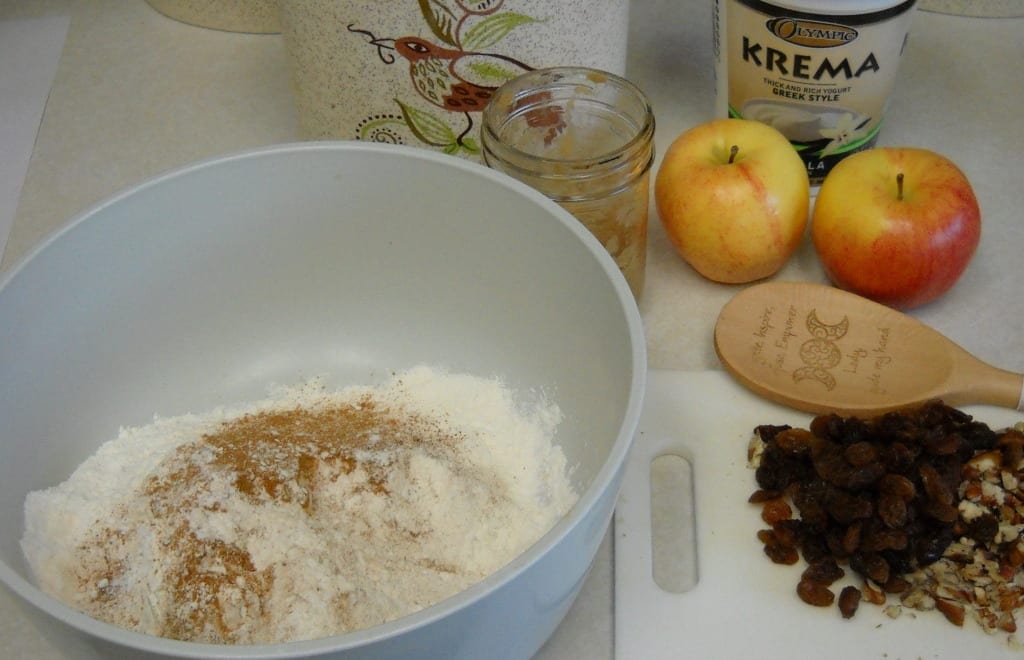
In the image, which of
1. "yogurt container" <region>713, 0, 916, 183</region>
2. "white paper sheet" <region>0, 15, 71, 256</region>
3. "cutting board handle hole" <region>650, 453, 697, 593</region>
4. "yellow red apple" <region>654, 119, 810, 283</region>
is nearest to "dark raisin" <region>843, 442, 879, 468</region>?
"cutting board handle hole" <region>650, 453, 697, 593</region>

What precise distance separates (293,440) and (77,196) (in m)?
0.46

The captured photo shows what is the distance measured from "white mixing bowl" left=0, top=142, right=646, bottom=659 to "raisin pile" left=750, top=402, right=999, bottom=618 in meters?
0.15

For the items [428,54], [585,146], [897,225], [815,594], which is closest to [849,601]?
[815,594]

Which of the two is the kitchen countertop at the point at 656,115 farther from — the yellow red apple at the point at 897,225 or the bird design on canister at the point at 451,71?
the bird design on canister at the point at 451,71

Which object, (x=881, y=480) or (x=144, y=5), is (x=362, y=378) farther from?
(x=144, y=5)

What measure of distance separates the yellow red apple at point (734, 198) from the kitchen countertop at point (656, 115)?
45 mm

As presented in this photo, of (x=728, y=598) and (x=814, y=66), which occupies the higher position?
(x=814, y=66)

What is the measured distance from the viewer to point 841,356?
83 cm

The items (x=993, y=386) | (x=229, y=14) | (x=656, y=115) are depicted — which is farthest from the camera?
(x=229, y=14)

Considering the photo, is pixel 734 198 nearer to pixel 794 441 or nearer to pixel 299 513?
pixel 794 441

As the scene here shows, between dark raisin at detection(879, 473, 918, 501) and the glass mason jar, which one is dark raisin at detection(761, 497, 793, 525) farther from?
the glass mason jar

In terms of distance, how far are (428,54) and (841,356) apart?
42 centimetres

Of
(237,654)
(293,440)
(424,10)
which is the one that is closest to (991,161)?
(424,10)

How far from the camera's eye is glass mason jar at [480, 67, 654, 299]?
806mm
